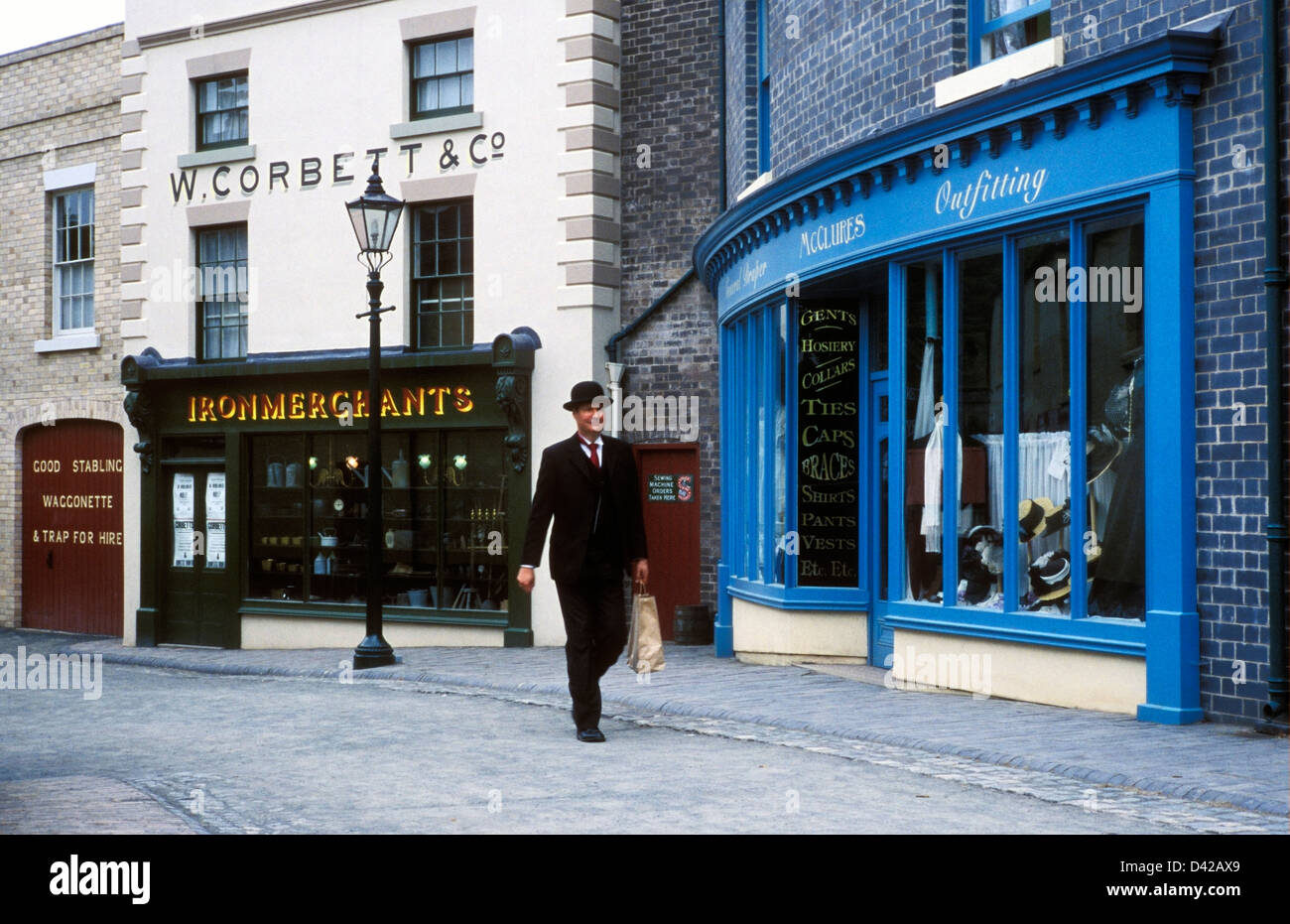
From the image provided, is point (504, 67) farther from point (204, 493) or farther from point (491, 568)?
point (204, 493)

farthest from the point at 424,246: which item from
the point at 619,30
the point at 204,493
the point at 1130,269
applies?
the point at 1130,269

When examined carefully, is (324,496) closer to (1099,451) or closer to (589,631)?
(589,631)

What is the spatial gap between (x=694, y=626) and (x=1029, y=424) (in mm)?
6245

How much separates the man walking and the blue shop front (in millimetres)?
2810

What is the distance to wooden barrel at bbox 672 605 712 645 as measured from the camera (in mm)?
15648

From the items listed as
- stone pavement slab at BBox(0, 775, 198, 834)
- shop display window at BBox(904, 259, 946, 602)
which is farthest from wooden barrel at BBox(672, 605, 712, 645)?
stone pavement slab at BBox(0, 775, 198, 834)

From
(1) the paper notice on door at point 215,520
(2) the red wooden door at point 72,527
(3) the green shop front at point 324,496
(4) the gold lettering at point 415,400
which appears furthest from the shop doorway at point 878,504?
(2) the red wooden door at point 72,527

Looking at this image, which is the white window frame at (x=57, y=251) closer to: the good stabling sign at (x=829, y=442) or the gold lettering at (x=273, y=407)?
the gold lettering at (x=273, y=407)

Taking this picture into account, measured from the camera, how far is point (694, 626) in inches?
616

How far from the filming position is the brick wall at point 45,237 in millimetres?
20406

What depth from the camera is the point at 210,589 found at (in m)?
19.3

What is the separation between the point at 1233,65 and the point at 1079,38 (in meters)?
1.26

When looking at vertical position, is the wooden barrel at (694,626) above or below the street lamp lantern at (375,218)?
below

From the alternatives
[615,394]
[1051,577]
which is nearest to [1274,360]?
[1051,577]
